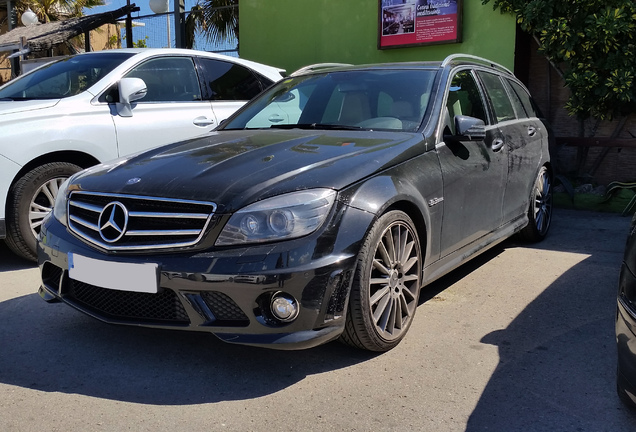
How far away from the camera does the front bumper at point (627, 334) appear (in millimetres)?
2420

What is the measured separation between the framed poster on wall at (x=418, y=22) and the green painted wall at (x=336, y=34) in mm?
135

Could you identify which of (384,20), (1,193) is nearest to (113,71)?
(1,193)

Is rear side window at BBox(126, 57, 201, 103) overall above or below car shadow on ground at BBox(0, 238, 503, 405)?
above

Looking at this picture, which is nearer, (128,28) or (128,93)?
(128,93)

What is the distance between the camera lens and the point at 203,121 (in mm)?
5938

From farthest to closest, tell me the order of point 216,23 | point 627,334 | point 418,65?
point 216,23 → point 418,65 → point 627,334

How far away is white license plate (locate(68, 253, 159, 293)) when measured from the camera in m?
2.88

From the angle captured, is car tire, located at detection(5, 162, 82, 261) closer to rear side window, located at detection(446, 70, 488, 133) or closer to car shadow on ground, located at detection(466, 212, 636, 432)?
rear side window, located at detection(446, 70, 488, 133)

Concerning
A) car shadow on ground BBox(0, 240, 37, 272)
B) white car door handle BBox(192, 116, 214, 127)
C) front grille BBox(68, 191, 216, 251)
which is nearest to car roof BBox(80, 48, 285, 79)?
white car door handle BBox(192, 116, 214, 127)

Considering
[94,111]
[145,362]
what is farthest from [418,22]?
[145,362]

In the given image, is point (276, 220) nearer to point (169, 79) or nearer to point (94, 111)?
point (94, 111)

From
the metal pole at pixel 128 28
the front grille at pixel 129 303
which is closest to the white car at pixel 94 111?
the front grille at pixel 129 303

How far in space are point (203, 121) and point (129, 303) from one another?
3.14 metres

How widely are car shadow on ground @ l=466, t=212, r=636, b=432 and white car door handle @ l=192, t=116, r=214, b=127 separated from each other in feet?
10.0
